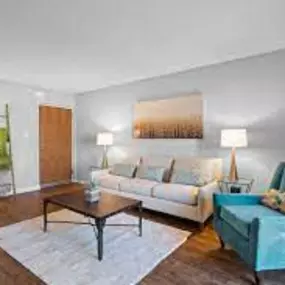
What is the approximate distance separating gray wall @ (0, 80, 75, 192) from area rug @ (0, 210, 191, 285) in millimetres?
2087

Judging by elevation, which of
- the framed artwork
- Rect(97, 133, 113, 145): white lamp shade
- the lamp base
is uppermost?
the framed artwork

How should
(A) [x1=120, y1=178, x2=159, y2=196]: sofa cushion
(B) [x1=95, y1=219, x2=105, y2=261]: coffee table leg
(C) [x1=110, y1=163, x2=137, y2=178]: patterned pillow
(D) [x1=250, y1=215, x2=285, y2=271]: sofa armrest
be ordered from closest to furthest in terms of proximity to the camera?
1. (D) [x1=250, y1=215, x2=285, y2=271]: sofa armrest
2. (B) [x1=95, y1=219, x2=105, y2=261]: coffee table leg
3. (A) [x1=120, y1=178, x2=159, y2=196]: sofa cushion
4. (C) [x1=110, y1=163, x2=137, y2=178]: patterned pillow

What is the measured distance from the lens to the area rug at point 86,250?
80.6 inches

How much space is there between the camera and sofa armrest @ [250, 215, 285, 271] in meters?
1.87

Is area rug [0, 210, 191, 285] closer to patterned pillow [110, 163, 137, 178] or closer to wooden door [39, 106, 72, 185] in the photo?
patterned pillow [110, 163, 137, 178]

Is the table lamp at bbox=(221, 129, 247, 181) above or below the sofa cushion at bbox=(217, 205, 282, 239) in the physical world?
above

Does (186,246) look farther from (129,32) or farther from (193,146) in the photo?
(129,32)

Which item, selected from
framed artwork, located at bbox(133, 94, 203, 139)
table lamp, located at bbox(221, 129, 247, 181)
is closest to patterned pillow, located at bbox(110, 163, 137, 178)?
framed artwork, located at bbox(133, 94, 203, 139)

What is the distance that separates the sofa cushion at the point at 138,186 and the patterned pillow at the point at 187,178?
0.31 meters

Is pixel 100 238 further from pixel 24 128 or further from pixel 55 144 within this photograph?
pixel 55 144

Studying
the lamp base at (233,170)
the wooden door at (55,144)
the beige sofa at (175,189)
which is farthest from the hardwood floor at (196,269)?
the wooden door at (55,144)

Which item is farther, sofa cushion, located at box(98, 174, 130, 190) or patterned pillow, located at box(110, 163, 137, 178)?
patterned pillow, located at box(110, 163, 137, 178)

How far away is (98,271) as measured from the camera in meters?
2.10

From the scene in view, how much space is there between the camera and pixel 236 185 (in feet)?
10.9
